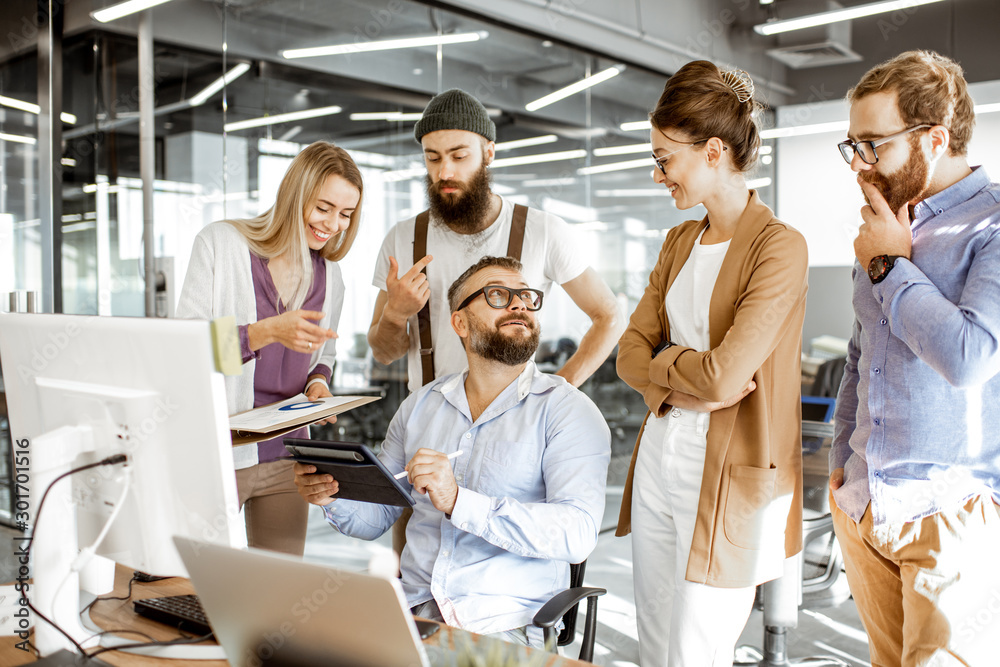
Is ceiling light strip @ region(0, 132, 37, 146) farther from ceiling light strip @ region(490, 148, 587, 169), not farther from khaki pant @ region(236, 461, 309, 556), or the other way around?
khaki pant @ region(236, 461, 309, 556)

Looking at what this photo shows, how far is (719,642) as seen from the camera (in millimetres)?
1832

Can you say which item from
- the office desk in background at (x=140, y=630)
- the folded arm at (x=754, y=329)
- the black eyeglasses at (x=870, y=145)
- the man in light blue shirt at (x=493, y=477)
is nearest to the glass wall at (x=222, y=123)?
the man in light blue shirt at (x=493, y=477)

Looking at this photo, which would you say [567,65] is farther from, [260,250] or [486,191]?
[260,250]

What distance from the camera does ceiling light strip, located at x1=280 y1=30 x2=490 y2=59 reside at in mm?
4574

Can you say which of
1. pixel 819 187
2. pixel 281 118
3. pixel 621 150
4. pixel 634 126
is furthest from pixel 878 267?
pixel 819 187

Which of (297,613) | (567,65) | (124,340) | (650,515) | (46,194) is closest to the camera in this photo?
(297,613)

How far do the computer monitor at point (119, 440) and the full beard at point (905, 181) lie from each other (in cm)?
133

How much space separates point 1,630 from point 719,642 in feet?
4.82

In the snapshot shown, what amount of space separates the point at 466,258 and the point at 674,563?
1.17 m

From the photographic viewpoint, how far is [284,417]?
162 cm

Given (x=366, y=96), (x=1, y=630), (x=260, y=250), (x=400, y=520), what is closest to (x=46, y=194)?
(x=366, y=96)

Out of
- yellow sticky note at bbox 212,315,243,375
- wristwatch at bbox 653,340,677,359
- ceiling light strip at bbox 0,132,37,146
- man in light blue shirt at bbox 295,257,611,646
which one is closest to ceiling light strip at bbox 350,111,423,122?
ceiling light strip at bbox 0,132,37,146

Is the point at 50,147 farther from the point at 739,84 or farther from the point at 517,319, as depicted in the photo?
the point at 739,84
